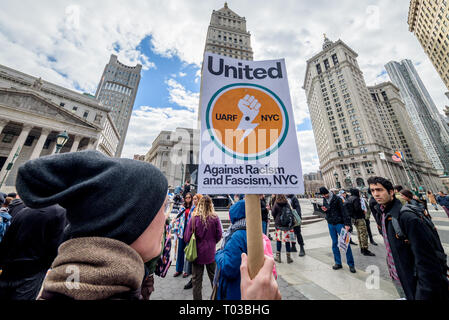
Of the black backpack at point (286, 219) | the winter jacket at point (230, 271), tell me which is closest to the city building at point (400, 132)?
the black backpack at point (286, 219)

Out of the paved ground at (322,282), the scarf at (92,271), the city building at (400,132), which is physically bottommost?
the paved ground at (322,282)

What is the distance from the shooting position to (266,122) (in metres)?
1.45

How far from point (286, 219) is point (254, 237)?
14.3 ft

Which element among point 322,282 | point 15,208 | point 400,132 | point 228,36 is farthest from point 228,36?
point 400,132

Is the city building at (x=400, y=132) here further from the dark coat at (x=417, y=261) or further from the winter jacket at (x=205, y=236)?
the winter jacket at (x=205, y=236)

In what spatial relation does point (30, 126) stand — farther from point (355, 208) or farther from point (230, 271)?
point (355, 208)

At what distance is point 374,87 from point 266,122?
111185mm

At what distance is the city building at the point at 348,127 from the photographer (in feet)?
166

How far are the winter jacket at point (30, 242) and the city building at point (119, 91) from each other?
76.6 m

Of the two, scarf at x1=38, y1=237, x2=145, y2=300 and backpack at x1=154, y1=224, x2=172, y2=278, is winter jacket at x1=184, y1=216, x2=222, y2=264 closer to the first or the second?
backpack at x1=154, y1=224, x2=172, y2=278

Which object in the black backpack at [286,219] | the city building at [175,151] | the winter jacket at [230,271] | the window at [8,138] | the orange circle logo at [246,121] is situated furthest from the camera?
the city building at [175,151]

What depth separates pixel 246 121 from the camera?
146 centimetres
